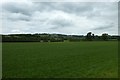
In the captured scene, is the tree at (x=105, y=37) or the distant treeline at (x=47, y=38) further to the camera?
the tree at (x=105, y=37)

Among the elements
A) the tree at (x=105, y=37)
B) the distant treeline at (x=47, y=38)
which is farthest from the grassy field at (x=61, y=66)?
the tree at (x=105, y=37)

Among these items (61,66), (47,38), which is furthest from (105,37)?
(61,66)

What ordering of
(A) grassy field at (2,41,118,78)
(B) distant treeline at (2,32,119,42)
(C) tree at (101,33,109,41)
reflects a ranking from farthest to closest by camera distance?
(C) tree at (101,33,109,41) < (B) distant treeline at (2,32,119,42) < (A) grassy field at (2,41,118,78)

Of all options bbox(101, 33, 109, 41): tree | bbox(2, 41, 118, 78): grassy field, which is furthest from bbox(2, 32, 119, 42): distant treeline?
bbox(2, 41, 118, 78): grassy field

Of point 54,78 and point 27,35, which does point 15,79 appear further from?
point 27,35

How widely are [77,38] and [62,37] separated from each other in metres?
12.4

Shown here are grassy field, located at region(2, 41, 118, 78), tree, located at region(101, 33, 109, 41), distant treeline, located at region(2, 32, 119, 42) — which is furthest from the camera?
tree, located at region(101, 33, 109, 41)

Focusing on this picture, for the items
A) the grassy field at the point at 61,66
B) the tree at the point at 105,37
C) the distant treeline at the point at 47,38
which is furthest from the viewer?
the tree at the point at 105,37

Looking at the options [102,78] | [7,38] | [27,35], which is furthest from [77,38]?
[102,78]

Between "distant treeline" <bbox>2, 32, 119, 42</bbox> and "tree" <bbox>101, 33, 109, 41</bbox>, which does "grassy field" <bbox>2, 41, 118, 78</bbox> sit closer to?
"distant treeline" <bbox>2, 32, 119, 42</bbox>

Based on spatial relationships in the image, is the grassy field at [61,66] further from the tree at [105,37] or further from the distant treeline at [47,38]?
the tree at [105,37]

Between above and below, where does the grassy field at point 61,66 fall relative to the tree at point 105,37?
below

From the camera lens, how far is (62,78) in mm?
12062

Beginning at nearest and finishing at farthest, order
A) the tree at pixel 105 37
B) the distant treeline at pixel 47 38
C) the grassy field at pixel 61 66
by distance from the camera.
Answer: the grassy field at pixel 61 66, the distant treeline at pixel 47 38, the tree at pixel 105 37
